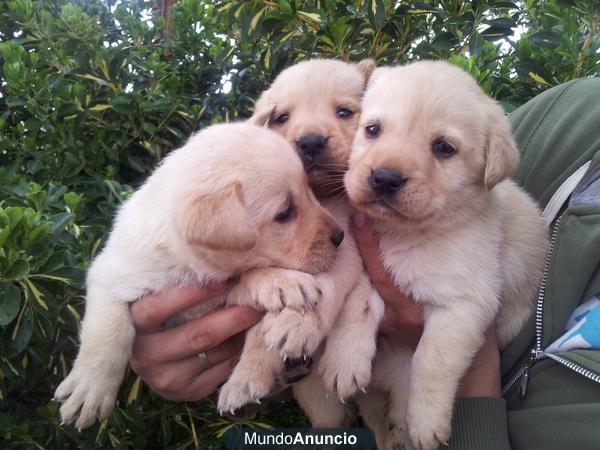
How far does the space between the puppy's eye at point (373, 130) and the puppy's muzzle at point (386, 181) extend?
31 cm

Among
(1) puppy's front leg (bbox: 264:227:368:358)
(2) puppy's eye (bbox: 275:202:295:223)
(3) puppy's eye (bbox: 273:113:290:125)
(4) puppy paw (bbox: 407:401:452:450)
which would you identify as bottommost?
(4) puppy paw (bbox: 407:401:452:450)

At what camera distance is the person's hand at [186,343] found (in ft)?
6.70

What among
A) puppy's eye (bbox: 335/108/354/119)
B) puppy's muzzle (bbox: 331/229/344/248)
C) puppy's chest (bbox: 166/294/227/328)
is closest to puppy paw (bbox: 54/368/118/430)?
puppy's chest (bbox: 166/294/227/328)

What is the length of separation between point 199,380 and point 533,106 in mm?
2157

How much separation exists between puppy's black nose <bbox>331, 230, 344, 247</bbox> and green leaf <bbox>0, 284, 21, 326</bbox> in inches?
52.1

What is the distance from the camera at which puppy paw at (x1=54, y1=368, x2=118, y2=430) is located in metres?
2.01

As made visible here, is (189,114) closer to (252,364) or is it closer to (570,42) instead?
(252,364)

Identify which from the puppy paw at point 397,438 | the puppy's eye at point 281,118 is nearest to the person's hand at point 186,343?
the puppy paw at point 397,438

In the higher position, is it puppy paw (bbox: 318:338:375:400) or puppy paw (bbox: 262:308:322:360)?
puppy paw (bbox: 262:308:322:360)

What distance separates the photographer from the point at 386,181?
1873 mm

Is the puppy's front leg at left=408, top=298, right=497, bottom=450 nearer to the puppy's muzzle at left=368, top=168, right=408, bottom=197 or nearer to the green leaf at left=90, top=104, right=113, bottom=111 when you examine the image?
the puppy's muzzle at left=368, top=168, right=408, bottom=197

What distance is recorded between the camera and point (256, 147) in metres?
2.07

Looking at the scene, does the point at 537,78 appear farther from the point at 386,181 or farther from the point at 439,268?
the point at 386,181

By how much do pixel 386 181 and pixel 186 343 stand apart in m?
1.03
